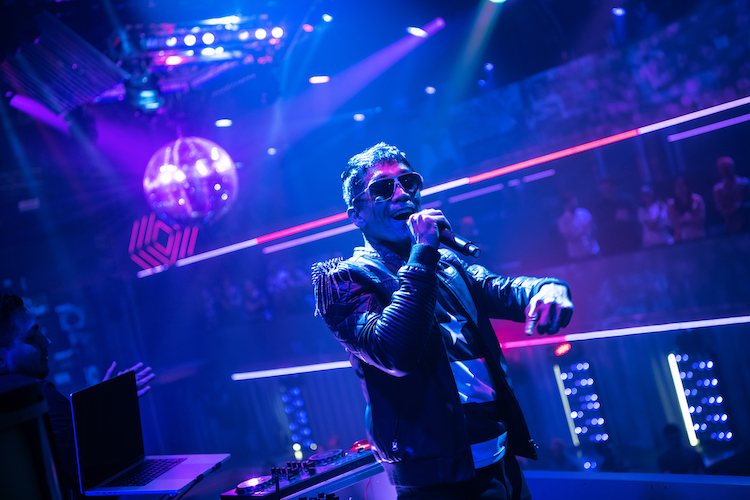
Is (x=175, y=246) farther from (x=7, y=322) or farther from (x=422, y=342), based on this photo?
(x=422, y=342)

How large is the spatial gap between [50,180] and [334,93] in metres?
3.78

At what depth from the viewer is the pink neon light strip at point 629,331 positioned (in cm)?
331

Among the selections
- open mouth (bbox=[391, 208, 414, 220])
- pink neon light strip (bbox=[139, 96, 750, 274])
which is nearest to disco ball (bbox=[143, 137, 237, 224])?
pink neon light strip (bbox=[139, 96, 750, 274])

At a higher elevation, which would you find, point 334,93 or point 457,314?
point 334,93

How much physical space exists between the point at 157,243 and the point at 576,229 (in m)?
5.48

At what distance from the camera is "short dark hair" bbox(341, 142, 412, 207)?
1.62 meters

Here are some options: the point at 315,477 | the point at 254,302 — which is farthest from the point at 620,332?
the point at 254,302

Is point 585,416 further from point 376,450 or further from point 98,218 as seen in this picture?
point 98,218

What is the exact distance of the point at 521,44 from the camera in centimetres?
454

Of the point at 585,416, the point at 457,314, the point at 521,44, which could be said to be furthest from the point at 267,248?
the point at 457,314

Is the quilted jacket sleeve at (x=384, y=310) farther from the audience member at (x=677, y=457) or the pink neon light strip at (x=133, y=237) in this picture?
the pink neon light strip at (x=133, y=237)

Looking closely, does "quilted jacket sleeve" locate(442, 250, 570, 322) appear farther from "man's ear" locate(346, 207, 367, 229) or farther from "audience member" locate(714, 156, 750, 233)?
"audience member" locate(714, 156, 750, 233)

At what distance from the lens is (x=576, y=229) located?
4.38 meters

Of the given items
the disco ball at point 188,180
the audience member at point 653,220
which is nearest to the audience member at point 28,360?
the disco ball at point 188,180
